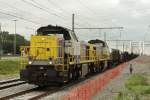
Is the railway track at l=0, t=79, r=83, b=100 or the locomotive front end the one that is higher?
the locomotive front end

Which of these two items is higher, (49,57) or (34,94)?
(49,57)

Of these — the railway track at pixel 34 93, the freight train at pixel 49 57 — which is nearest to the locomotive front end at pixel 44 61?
the freight train at pixel 49 57

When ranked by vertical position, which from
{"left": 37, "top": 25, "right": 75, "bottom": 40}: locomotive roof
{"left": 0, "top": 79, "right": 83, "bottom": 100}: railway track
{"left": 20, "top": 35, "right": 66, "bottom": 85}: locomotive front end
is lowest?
{"left": 0, "top": 79, "right": 83, "bottom": 100}: railway track

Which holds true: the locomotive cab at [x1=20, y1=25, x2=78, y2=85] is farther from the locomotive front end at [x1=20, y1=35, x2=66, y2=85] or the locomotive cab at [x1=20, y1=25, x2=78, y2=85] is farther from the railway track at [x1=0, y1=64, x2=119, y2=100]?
the railway track at [x1=0, y1=64, x2=119, y2=100]

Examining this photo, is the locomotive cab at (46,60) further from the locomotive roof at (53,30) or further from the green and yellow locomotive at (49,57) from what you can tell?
the locomotive roof at (53,30)

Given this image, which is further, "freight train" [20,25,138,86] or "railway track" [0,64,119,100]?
"freight train" [20,25,138,86]

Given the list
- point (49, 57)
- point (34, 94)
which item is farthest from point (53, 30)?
point (34, 94)

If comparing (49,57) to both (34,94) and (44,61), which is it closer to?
(44,61)

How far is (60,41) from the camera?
23719 millimetres

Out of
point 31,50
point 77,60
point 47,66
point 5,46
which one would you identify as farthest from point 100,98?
point 5,46

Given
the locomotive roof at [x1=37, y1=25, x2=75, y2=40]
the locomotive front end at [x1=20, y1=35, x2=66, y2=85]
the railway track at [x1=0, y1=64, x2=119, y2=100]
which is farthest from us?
the locomotive roof at [x1=37, y1=25, x2=75, y2=40]

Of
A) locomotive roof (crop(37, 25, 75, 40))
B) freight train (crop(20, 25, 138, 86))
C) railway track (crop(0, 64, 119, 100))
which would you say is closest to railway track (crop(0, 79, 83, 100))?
railway track (crop(0, 64, 119, 100))

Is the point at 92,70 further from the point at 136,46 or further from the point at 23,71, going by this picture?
the point at 136,46

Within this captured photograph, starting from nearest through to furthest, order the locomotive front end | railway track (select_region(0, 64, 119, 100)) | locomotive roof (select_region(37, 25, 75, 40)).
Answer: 1. railway track (select_region(0, 64, 119, 100))
2. the locomotive front end
3. locomotive roof (select_region(37, 25, 75, 40))
